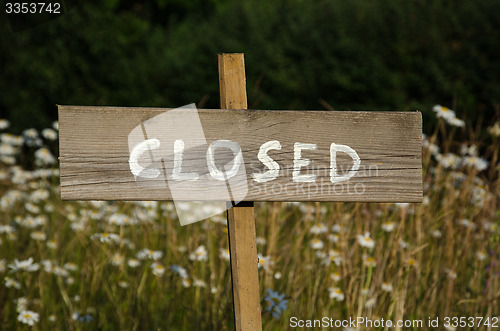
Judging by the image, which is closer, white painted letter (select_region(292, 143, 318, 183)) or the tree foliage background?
white painted letter (select_region(292, 143, 318, 183))

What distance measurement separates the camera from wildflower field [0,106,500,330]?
2.27m

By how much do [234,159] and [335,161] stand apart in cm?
28

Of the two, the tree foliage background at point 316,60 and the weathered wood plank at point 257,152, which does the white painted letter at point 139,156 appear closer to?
the weathered wood plank at point 257,152

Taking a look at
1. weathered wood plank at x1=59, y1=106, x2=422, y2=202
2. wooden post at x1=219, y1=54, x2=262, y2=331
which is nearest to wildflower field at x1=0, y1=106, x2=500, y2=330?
wooden post at x1=219, y1=54, x2=262, y2=331

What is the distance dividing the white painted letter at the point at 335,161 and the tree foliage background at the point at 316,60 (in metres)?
5.70

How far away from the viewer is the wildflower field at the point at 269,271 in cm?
227

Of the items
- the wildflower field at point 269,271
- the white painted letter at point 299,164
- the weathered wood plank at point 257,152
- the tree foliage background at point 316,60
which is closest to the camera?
the weathered wood plank at point 257,152

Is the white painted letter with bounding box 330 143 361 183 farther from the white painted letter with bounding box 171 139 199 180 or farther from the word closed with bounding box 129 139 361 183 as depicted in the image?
the white painted letter with bounding box 171 139 199 180

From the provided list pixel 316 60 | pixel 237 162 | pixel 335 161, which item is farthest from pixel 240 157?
pixel 316 60

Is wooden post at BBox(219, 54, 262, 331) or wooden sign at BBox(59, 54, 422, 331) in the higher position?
wooden sign at BBox(59, 54, 422, 331)

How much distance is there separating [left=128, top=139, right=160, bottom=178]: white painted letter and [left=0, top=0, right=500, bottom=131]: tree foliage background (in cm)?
576

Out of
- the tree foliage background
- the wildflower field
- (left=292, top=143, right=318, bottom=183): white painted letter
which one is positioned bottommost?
the wildflower field

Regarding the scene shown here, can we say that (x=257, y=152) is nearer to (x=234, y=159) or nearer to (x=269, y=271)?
(x=234, y=159)

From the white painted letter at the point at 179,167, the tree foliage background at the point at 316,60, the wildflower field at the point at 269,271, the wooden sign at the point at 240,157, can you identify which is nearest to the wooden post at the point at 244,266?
the wooden sign at the point at 240,157
